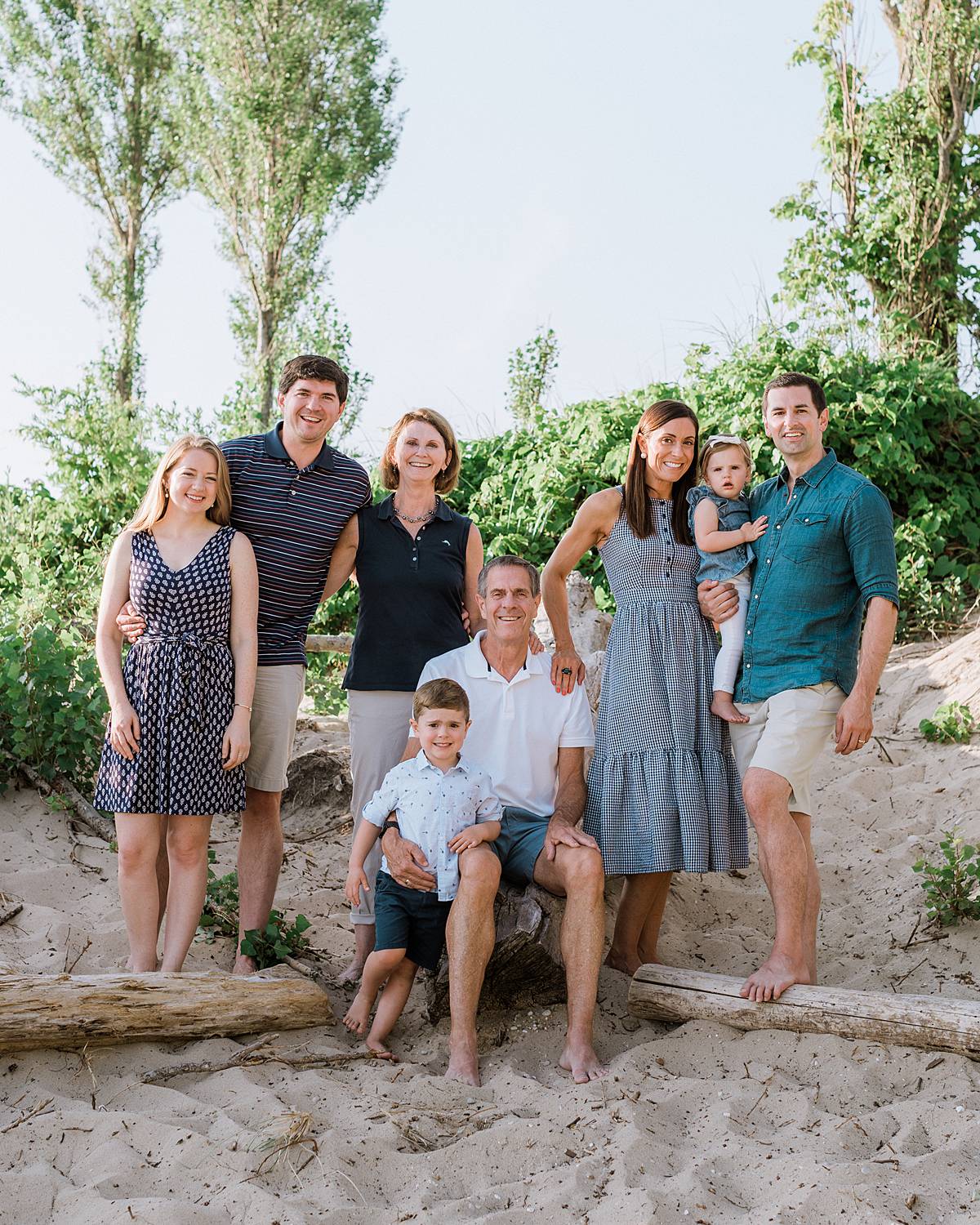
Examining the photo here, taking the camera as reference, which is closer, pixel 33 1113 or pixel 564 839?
pixel 33 1113

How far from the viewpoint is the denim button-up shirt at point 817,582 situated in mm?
3291

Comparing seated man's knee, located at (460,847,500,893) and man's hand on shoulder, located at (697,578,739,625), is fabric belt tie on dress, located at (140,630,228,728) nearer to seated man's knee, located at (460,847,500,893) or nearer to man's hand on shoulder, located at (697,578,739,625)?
seated man's knee, located at (460,847,500,893)

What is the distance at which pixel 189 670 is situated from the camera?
134 inches

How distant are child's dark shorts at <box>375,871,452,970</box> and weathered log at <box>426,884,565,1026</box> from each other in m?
0.19

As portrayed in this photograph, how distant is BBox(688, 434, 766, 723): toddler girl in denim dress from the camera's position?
11.4 feet

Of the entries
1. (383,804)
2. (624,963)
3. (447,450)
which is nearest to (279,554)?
(447,450)

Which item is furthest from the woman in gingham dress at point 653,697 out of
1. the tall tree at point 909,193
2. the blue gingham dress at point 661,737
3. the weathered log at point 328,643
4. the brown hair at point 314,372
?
the tall tree at point 909,193

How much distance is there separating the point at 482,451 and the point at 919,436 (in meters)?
3.01

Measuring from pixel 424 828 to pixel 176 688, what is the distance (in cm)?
90

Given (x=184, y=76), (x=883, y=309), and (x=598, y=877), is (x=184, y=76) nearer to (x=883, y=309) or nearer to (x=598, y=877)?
(x=883, y=309)

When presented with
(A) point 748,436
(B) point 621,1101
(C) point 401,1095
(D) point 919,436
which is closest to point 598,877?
(B) point 621,1101

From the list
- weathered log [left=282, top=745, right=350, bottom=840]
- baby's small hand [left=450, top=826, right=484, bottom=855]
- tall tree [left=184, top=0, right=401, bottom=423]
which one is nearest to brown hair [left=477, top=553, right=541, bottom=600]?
baby's small hand [left=450, top=826, right=484, bottom=855]

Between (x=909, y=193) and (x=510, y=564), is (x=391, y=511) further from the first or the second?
(x=909, y=193)

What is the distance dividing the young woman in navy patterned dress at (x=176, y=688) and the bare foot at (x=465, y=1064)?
0.92m
